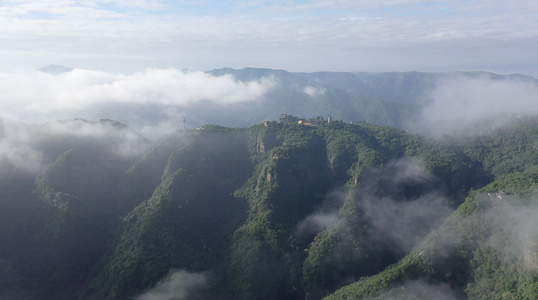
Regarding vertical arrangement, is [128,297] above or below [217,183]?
below

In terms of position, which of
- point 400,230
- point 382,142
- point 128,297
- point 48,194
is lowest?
point 128,297

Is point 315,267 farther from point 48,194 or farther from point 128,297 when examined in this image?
point 48,194

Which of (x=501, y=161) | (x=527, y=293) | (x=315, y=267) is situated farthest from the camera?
(x=501, y=161)

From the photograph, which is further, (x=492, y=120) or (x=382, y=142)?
(x=492, y=120)

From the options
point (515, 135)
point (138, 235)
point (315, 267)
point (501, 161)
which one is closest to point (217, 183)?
point (138, 235)

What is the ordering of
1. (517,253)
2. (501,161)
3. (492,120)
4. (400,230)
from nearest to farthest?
(517,253)
(400,230)
(501,161)
(492,120)

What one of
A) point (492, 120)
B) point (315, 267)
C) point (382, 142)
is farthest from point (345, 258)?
point (492, 120)
